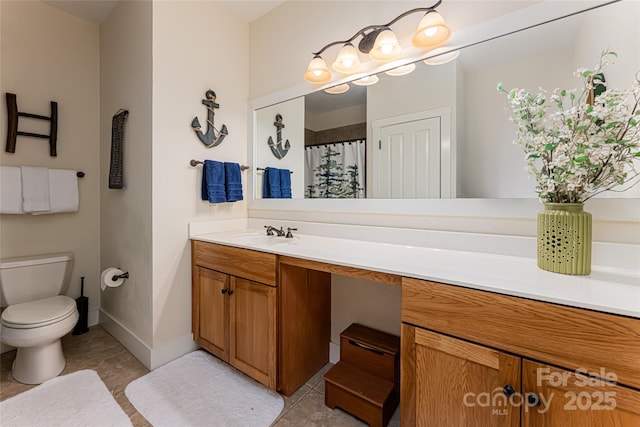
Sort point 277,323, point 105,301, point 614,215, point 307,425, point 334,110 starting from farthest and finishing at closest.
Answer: point 105,301
point 334,110
point 277,323
point 307,425
point 614,215

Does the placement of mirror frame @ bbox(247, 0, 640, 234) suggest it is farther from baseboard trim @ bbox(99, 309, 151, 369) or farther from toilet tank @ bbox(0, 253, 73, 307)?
toilet tank @ bbox(0, 253, 73, 307)

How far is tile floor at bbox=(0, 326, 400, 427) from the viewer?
1.32 metres

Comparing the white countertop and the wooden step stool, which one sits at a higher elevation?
the white countertop

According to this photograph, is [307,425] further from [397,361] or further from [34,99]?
[34,99]

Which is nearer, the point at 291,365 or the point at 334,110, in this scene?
the point at 291,365

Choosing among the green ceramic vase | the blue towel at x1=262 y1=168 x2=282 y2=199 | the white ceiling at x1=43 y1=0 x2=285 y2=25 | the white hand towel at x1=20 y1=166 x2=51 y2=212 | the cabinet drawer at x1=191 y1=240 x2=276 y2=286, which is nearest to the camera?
the green ceramic vase

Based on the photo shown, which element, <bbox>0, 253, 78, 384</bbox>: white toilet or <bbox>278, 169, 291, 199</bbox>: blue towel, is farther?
<bbox>278, 169, 291, 199</bbox>: blue towel

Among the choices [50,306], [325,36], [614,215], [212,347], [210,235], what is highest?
[325,36]

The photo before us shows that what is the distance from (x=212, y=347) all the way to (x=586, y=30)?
8.39 feet

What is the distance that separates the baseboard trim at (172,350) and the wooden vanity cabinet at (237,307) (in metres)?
0.09

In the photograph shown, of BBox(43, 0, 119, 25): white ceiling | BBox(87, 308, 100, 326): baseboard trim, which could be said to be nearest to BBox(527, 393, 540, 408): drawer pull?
BBox(87, 308, 100, 326): baseboard trim

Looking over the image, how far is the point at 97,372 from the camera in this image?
65.7 inches

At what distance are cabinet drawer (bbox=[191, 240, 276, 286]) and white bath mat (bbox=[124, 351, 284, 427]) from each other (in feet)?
2.19

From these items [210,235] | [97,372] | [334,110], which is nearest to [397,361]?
[210,235]
